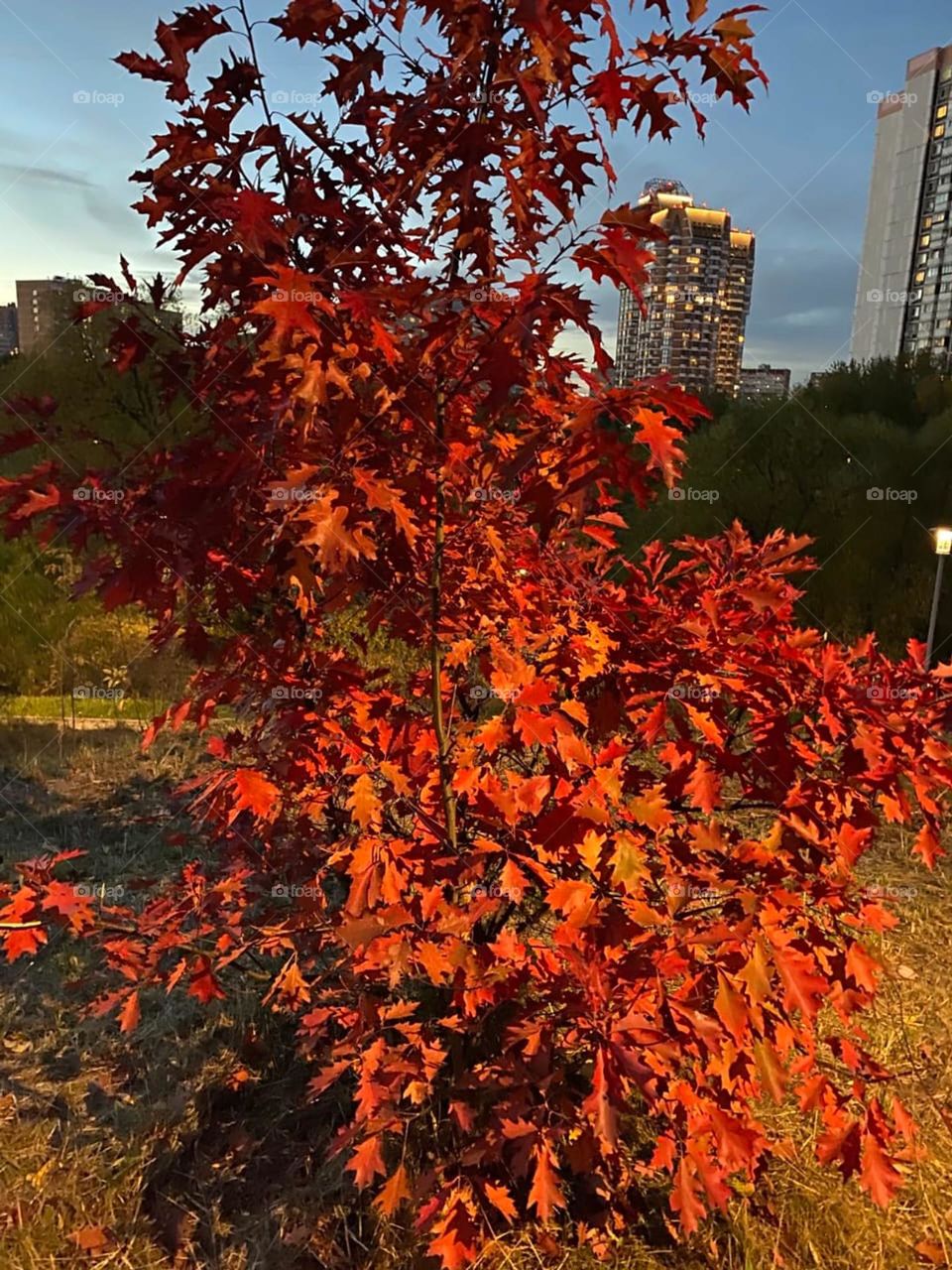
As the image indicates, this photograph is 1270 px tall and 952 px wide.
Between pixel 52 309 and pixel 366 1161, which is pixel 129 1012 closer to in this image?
pixel 366 1161

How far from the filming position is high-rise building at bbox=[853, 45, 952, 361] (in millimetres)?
34469

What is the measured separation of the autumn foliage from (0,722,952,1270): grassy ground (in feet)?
0.79

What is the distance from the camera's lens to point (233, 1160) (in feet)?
9.26

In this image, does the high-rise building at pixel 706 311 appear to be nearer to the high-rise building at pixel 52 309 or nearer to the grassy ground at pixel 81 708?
the high-rise building at pixel 52 309

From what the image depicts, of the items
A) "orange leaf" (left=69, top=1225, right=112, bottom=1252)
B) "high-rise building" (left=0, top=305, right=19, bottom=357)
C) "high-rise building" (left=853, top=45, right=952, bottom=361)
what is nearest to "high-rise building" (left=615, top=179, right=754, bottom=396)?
"high-rise building" (left=853, top=45, right=952, bottom=361)

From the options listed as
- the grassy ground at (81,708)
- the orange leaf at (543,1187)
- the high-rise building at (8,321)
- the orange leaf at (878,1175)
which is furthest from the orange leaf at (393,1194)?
the high-rise building at (8,321)

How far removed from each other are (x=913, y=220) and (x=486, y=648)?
144 feet

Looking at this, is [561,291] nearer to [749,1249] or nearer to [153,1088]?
[749,1249]

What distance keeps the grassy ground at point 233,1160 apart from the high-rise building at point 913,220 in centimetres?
3584

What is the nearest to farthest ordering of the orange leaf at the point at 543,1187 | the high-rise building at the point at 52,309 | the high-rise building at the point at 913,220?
1. the orange leaf at the point at 543,1187
2. the high-rise building at the point at 52,309
3. the high-rise building at the point at 913,220

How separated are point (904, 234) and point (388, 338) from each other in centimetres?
4495

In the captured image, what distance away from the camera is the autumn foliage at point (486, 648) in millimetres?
1595

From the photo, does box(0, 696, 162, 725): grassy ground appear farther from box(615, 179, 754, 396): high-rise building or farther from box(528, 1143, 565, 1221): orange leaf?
box(615, 179, 754, 396): high-rise building

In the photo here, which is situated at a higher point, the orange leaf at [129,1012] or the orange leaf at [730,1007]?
the orange leaf at [730,1007]
